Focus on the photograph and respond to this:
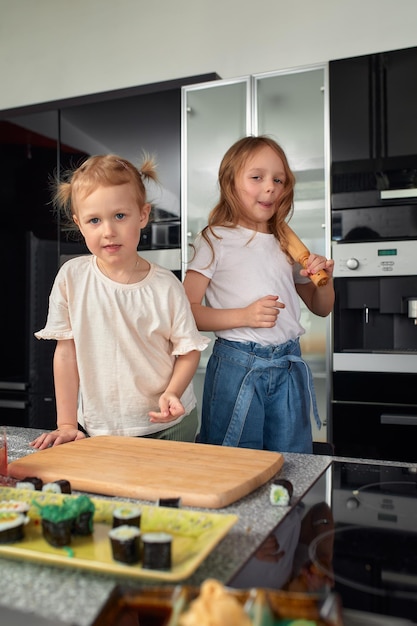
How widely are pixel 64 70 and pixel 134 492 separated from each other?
3240 millimetres

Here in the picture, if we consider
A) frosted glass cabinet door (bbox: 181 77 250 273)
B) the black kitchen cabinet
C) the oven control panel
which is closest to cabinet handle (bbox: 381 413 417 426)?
the oven control panel

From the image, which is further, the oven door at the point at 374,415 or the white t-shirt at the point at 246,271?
the oven door at the point at 374,415

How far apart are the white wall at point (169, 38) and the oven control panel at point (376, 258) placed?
42.2 inches

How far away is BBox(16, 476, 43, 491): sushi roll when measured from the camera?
76 centimetres

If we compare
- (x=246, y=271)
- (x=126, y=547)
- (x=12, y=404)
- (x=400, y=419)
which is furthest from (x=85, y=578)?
(x=12, y=404)

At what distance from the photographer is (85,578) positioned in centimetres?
55

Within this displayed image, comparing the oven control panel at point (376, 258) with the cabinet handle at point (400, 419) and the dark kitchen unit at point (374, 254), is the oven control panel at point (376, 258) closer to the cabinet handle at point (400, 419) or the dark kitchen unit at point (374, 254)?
the dark kitchen unit at point (374, 254)

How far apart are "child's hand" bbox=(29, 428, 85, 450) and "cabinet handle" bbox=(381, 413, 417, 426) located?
4.44 ft

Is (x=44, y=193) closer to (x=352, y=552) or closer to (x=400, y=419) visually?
(x=400, y=419)

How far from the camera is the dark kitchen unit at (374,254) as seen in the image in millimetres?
2148

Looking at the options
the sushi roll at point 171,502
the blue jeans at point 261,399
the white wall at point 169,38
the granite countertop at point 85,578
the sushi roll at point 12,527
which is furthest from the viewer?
the white wall at point 169,38

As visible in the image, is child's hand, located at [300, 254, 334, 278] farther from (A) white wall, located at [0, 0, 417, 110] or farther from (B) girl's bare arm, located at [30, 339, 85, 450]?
(A) white wall, located at [0, 0, 417, 110]

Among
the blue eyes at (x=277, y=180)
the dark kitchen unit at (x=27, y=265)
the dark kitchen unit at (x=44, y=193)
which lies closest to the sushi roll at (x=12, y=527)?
the blue eyes at (x=277, y=180)

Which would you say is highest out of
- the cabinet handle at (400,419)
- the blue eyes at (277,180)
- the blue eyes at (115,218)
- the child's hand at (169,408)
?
the blue eyes at (277,180)
